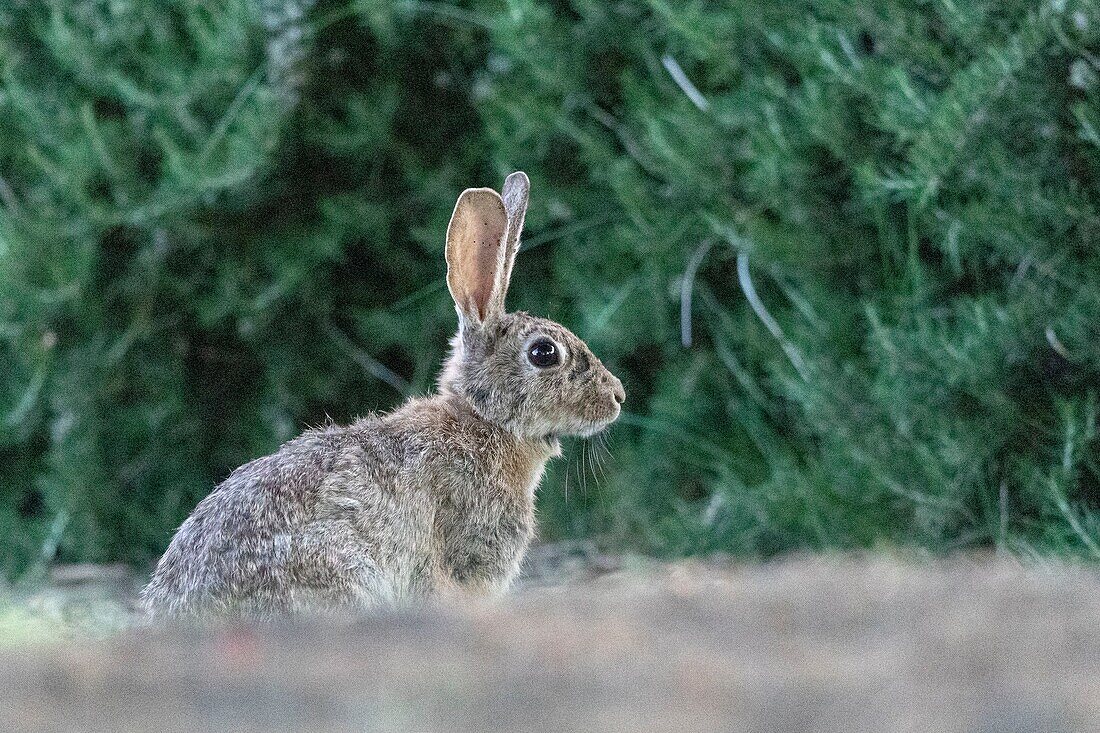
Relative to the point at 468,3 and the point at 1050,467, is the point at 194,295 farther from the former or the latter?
the point at 1050,467

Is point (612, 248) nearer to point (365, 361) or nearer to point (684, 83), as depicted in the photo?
point (684, 83)

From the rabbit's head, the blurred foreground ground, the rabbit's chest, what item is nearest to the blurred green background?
the rabbit's head

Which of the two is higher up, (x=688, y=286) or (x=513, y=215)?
(x=513, y=215)

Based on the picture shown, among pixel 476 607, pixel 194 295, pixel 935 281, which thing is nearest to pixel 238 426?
pixel 194 295

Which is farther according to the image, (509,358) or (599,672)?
(509,358)

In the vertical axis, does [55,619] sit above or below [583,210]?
below

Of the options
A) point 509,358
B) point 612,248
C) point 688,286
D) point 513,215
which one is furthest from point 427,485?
point 612,248

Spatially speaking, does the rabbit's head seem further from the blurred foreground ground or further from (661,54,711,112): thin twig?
the blurred foreground ground

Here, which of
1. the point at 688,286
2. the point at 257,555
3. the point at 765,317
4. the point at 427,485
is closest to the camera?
the point at 257,555

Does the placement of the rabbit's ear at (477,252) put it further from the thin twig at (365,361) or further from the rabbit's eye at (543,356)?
the thin twig at (365,361)
